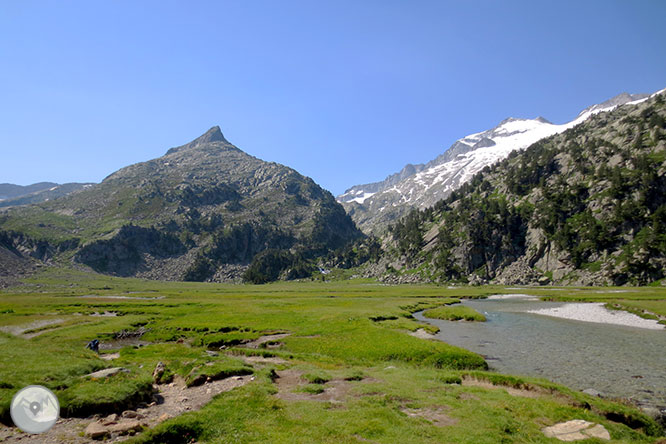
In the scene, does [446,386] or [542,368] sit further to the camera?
[542,368]

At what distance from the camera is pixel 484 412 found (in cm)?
1872

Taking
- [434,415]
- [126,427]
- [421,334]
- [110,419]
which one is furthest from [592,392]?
[110,419]

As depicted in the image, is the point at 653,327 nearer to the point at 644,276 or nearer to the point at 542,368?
the point at 542,368

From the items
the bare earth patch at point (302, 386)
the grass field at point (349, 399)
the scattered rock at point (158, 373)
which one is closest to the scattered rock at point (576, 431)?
the grass field at point (349, 399)

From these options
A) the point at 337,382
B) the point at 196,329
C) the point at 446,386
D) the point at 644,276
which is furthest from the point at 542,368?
the point at 644,276

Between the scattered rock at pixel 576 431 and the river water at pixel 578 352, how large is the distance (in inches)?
396

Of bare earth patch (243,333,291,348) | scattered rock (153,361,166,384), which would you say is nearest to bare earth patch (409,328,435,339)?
bare earth patch (243,333,291,348)

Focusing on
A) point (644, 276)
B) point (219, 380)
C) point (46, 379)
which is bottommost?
point (644, 276)

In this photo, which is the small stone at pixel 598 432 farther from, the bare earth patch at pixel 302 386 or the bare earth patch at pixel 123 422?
the bare earth patch at pixel 123 422

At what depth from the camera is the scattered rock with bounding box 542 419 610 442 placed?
16413mm

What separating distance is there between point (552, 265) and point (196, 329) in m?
181
